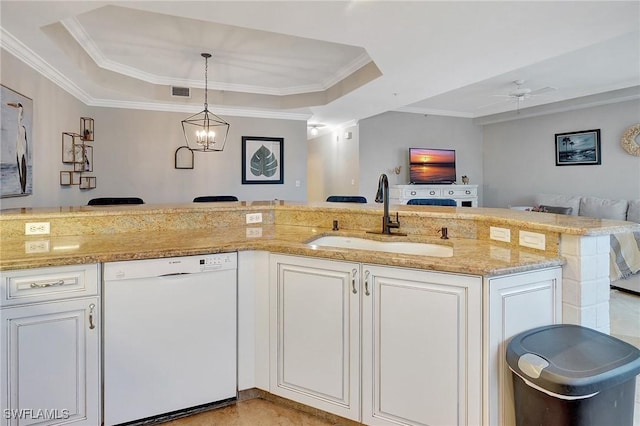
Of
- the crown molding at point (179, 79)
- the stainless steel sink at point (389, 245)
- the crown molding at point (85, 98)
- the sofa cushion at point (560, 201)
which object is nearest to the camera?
the stainless steel sink at point (389, 245)

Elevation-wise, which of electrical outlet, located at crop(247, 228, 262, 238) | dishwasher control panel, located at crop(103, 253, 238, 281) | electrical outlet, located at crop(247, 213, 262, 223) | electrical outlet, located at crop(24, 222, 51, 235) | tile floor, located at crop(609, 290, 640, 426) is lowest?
tile floor, located at crop(609, 290, 640, 426)

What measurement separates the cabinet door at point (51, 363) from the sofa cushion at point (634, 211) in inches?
259

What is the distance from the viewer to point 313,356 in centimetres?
183

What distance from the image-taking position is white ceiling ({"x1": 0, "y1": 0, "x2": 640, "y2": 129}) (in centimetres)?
246

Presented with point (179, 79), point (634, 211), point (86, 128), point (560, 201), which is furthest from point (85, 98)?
point (634, 211)

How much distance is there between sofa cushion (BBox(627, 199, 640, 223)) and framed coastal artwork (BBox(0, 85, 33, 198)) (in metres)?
7.31

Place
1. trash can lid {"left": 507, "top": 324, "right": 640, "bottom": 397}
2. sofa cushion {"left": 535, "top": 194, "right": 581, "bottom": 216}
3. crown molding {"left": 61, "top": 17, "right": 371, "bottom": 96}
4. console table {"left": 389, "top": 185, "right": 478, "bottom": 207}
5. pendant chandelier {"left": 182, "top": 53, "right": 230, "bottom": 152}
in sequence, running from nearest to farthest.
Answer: trash can lid {"left": 507, "top": 324, "right": 640, "bottom": 397} → crown molding {"left": 61, "top": 17, "right": 371, "bottom": 96} → pendant chandelier {"left": 182, "top": 53, "right": 230, "bottom": 152} → sofa cushion {"left": 535, "top": 194, "right": 581, "bottom": 216} → console table {"left": 389, "top": 185, "right": 478, "bottom": 207}

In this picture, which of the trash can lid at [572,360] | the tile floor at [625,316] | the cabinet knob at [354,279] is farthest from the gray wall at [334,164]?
the trash can lid at [572,360]

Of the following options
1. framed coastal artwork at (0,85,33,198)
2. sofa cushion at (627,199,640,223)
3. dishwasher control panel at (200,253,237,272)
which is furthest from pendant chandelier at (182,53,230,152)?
sofa cushion at (627,199,640,223)

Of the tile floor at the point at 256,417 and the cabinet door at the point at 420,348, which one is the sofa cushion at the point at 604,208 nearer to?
the tile floor at the point at 256,417

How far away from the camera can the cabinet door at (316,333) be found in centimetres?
173

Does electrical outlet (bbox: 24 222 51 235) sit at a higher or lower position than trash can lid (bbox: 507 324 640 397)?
higher

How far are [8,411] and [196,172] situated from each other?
437 cm

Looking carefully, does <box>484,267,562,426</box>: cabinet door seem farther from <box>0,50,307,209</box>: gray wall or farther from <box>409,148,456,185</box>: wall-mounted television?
<box>409,148,456,185</box>: wall-mounted television
